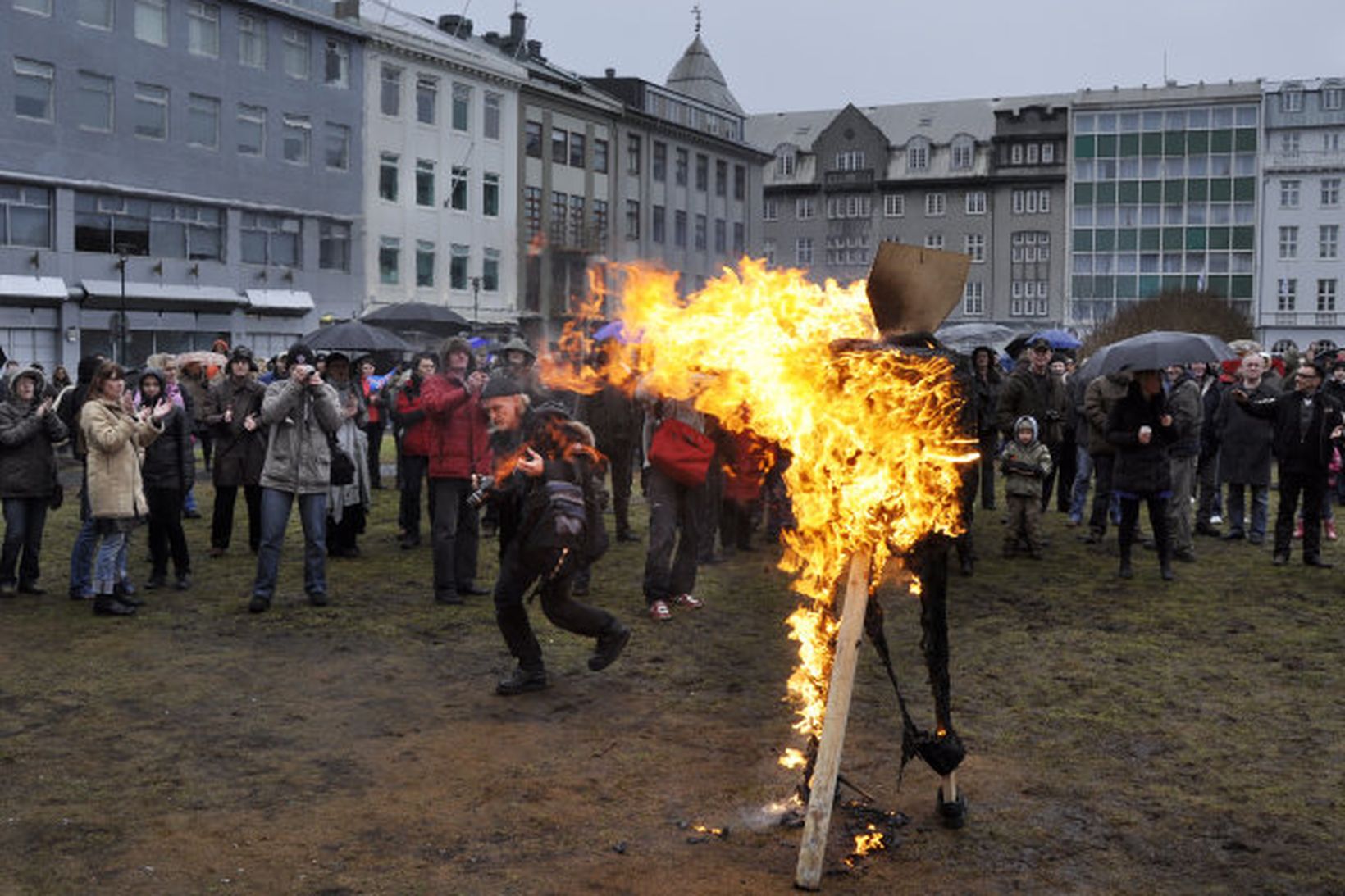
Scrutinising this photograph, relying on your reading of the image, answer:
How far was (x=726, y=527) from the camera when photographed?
553 inches

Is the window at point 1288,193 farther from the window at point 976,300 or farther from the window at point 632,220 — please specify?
the window at point 632,220

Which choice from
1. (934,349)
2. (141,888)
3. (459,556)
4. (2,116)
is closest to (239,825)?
(141,888)

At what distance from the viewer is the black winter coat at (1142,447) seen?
1209cm

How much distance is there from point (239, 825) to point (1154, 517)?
939cm

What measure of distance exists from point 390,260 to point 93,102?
1237 cm

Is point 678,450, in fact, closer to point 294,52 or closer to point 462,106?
point 294,52

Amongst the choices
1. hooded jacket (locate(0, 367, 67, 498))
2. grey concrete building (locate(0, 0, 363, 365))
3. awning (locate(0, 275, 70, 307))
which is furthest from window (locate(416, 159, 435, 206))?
hooded jacket (locate(0, 367, 67, 498))

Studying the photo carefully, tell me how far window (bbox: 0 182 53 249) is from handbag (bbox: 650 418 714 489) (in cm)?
3139

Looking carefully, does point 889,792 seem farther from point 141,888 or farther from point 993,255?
point 993,255

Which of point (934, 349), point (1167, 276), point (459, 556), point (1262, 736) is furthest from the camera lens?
point (1167, 276)

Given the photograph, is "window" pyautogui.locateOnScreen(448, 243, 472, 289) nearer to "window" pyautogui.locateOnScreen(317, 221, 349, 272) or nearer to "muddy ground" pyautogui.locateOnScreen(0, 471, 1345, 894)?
"window" pyautogui.locateOnScreen(317, 221, 349, 272)

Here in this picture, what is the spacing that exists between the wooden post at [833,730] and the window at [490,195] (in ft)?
155

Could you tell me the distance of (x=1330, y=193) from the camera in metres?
79.1

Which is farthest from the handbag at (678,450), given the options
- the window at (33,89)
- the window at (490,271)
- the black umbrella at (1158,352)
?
the window at (490,271)
